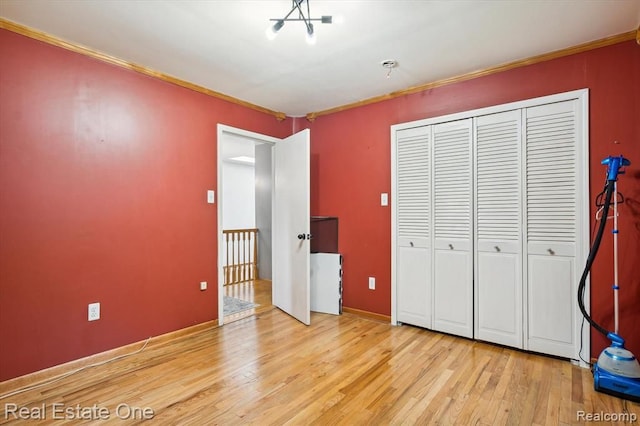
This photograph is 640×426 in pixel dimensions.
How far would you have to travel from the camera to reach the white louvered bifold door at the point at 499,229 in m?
2.67

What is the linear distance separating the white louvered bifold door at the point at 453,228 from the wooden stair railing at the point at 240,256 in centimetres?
343

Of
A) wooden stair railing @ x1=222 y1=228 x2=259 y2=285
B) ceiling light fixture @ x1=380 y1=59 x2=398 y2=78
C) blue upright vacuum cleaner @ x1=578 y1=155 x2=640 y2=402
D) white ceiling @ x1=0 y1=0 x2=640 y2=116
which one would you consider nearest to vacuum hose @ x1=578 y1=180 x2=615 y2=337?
blue upright vacuum cleaner @ x1=578 y1=155 x2=640 y2=402

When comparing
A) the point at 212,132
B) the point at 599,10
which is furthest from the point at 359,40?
the point at 212,132

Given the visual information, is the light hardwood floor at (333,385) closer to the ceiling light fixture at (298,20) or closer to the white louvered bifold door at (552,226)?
the white louvered bifold door at (552,226)

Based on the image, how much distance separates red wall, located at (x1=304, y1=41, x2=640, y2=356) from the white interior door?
461 mm

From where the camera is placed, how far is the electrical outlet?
2.48 meters

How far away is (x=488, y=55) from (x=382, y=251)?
203 centimetres

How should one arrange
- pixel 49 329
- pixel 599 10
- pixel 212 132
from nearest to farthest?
pixel 599 10 → pixel 49 329 → pixel 212 132

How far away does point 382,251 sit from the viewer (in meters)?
3.49

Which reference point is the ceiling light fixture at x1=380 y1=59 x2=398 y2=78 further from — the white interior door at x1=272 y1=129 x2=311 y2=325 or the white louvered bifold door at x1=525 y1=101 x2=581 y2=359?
the white louvered bifold door at x1=525 y1=101 x2=581 y2=359

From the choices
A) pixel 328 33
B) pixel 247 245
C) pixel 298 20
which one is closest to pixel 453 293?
pixel 328 33

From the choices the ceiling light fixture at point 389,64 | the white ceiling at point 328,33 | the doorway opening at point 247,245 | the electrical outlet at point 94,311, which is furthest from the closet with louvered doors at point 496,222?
the electrical outlet at point 94,311

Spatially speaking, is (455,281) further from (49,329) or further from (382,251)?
(49,329)

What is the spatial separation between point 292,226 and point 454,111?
2036 mm
